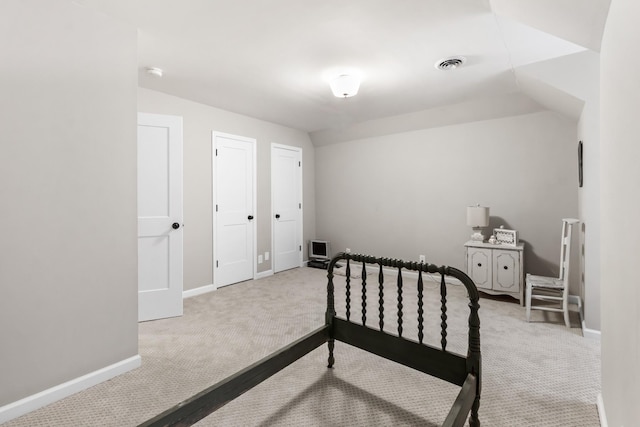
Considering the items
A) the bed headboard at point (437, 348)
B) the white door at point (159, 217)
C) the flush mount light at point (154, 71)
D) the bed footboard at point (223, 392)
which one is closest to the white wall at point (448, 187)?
the bed headboard at point (437, 348)

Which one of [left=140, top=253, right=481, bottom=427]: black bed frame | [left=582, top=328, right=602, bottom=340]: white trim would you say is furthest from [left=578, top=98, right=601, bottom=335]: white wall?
[left=140, top=253, right=481, bottom=427]: black bed frame

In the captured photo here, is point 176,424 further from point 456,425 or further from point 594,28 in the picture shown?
point 594,28

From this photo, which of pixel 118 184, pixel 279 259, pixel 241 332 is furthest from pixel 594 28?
pixel 279 259

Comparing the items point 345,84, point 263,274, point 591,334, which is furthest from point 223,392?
point 263,274

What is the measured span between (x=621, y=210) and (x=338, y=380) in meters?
1.80

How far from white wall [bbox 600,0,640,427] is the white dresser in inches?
86.4

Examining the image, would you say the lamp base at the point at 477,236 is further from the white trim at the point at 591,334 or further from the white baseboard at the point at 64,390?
the white baseboard at the point at 64,390

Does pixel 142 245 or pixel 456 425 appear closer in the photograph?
pixel 456 425

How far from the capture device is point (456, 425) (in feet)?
3.91

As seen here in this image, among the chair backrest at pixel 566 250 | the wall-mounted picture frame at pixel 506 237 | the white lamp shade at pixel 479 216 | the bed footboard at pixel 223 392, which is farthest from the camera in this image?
the white lamp shade at pixel 479 216

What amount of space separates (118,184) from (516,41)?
127 inches

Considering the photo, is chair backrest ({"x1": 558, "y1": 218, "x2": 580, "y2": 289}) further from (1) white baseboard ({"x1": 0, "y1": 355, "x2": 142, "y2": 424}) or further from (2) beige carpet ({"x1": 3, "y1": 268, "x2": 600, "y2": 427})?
(1) white baseboard ({"x1": 0, "y1": 355, "x2": 142, "y2": 424})

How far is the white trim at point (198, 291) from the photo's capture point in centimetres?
398

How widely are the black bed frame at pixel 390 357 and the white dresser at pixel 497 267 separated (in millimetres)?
2379
